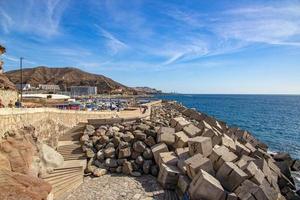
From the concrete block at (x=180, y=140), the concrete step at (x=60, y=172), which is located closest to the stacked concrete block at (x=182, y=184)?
the concrete block at (x=180, y=140)

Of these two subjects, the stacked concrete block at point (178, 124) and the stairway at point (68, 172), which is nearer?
the stairway at point (68, 172)

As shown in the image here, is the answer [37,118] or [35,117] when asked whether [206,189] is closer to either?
[35,117]

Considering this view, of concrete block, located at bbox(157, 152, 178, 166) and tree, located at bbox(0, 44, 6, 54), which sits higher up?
tree, located at bbox(0, 44, 6, 54)

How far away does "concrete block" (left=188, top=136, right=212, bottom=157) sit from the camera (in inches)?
494

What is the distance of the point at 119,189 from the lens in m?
11.6

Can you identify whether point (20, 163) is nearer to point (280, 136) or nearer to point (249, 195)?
point (249, 195)

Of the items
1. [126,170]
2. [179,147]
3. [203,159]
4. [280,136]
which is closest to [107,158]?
[126,170]

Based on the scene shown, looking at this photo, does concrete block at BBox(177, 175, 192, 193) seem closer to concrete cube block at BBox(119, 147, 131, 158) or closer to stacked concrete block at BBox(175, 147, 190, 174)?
stacked concrete block at BBox(175, 147, 190, 174)

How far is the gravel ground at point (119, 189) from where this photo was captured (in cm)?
1097

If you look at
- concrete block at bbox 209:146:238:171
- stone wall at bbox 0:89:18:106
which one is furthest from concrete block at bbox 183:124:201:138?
stone wall at bbox 0:89:18:106

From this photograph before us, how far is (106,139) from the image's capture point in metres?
15.9

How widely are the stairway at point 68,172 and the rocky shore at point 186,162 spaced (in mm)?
584

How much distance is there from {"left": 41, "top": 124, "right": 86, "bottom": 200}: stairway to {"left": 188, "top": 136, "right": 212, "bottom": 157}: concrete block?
17.7 feet

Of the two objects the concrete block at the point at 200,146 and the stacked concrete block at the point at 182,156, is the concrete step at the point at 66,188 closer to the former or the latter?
the stacked concrete block at the point at 182,156
